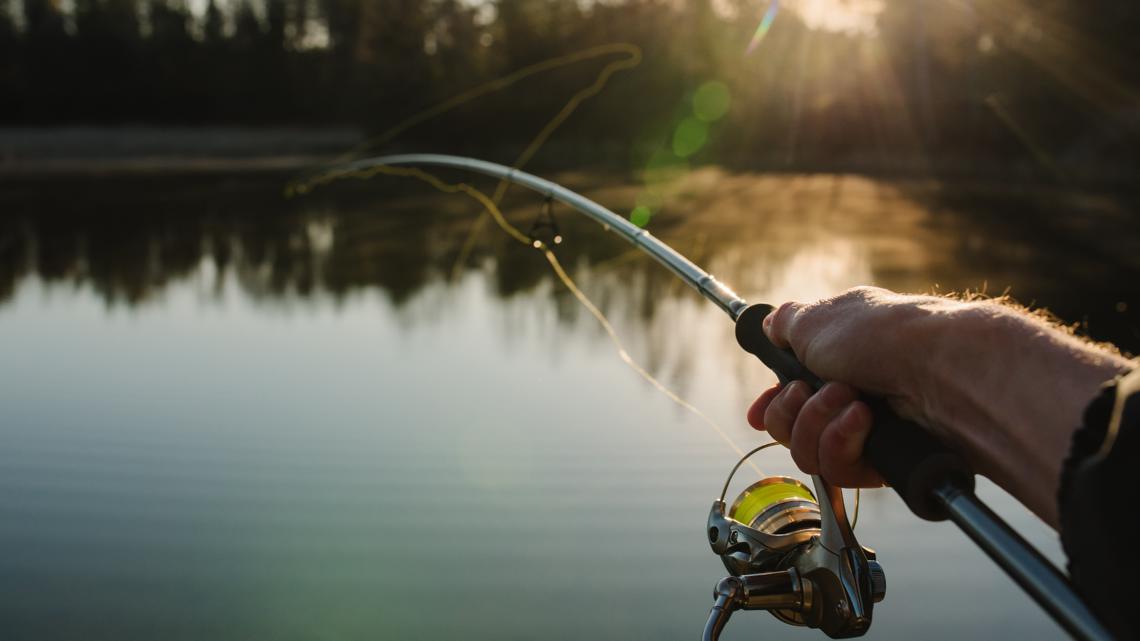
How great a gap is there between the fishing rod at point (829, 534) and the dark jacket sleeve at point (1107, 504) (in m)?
0.02

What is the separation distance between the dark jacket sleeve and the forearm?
0.07 metres

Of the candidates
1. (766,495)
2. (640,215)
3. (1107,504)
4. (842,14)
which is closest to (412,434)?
(766,495)

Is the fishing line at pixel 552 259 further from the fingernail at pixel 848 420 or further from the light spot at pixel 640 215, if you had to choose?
the light spot at pixel 640 215

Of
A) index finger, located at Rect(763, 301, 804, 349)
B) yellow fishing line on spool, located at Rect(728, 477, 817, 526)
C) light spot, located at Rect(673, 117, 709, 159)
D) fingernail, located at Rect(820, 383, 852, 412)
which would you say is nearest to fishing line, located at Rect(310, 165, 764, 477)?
yellow fishing line on spool, located at Rect(728, 477, 817, 526)

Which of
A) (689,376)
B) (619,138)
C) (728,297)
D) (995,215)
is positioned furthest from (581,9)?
(728,297)

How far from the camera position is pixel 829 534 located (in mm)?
1103

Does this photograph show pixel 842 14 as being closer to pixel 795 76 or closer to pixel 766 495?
pixel 795 76

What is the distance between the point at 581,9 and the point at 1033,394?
21977 millimetres

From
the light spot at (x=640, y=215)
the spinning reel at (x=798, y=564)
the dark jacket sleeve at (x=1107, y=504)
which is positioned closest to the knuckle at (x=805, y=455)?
the spinning reel at (x=798, y=564)

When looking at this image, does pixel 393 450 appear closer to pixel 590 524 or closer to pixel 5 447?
pixel 590 524

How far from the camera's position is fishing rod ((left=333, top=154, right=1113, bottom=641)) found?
68 centimetres

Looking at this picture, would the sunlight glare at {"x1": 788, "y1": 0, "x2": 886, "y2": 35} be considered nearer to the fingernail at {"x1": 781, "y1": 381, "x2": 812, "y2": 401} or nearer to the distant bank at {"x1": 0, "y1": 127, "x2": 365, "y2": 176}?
the distant bank at {"x1": 0, "y1": 127, "x2": 365, "y2": 176}

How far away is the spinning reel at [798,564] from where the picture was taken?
3.52 feet

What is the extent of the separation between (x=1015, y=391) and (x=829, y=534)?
1.34 ft
